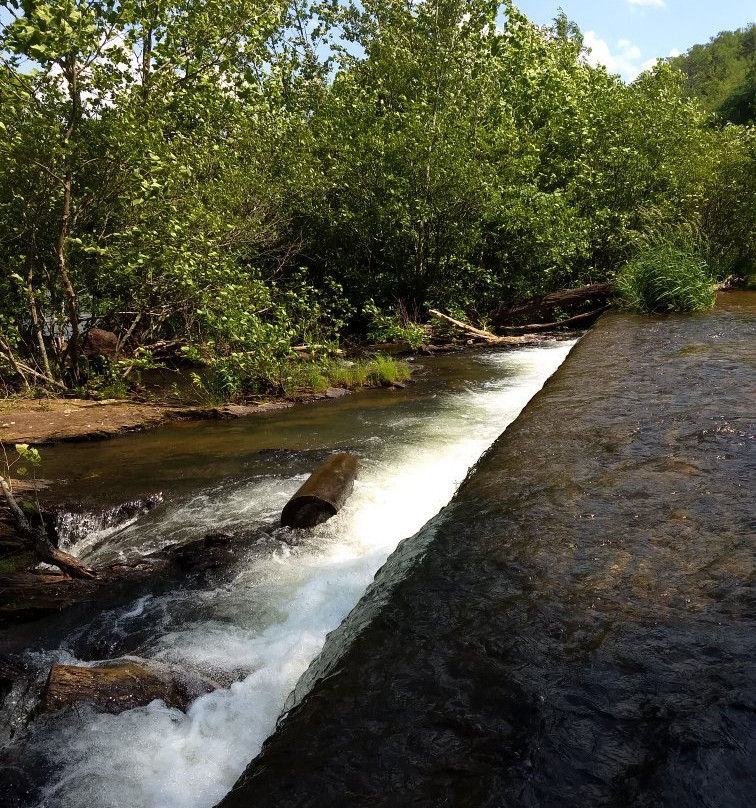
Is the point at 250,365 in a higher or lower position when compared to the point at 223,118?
lower

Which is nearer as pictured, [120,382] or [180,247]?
[180,247]

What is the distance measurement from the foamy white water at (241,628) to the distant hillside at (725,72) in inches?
2397

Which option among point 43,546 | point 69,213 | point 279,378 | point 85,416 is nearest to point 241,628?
point 43,546

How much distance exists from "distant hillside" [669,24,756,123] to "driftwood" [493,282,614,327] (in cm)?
4935

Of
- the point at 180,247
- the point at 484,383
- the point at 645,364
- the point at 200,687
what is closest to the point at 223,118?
the point at 180,247

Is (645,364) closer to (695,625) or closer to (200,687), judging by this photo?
(695,625)

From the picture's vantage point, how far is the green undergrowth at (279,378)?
10.1 meters

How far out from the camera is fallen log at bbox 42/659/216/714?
300 centimetres

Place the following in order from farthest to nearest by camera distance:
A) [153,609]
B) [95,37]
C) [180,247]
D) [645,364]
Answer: [180,247] < [95,37] < [645,364] < [153,609]

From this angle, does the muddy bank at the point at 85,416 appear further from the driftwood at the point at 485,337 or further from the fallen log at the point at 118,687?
the driftwood at the point at 485,337

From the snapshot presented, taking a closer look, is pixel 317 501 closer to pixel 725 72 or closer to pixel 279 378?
pixel 279 378

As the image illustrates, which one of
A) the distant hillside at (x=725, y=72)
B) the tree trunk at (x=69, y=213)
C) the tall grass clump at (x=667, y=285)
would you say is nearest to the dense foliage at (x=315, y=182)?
the tree trunk at (x=69, y=213)

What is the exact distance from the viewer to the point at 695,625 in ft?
7.13

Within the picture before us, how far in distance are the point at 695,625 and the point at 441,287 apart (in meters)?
15.3
